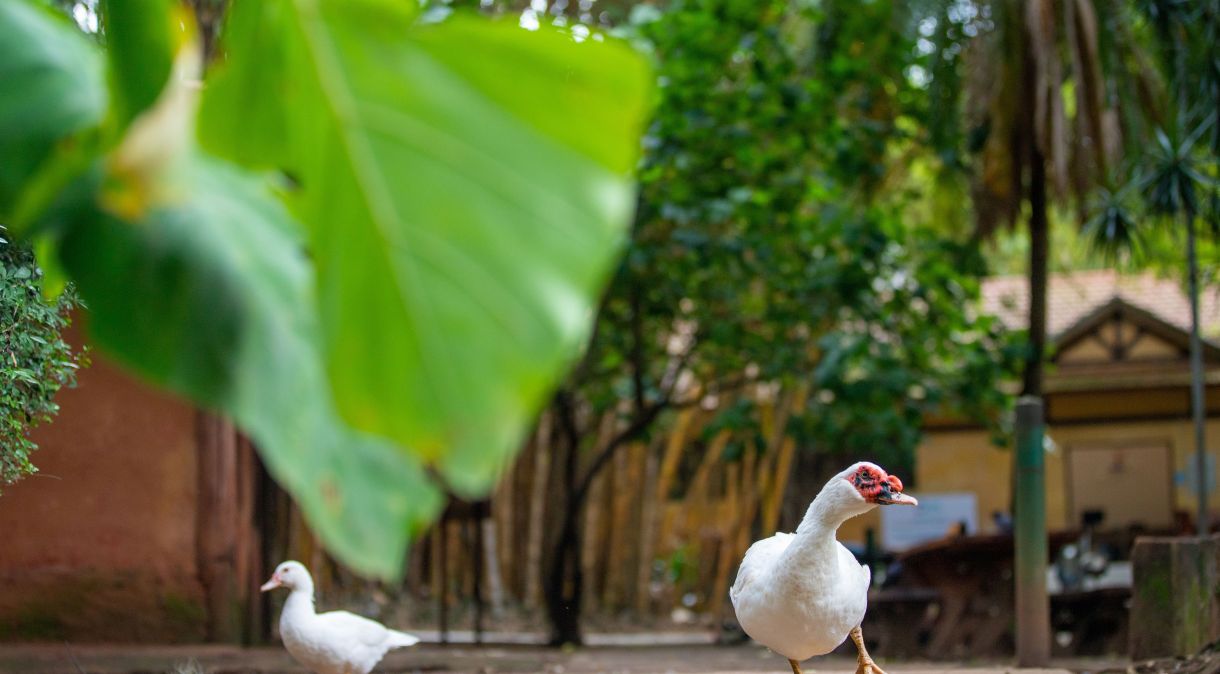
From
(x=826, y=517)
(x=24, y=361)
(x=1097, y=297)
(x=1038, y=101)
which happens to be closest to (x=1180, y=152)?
(x=1038, y=101)

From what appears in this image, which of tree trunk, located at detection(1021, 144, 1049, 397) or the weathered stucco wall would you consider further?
tree trunk, located at detection(1021, 144, 1049, 397)

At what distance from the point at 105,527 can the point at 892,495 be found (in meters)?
4.38

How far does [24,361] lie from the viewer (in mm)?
3867

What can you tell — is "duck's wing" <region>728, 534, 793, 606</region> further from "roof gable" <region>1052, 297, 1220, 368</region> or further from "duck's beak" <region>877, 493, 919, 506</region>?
"roof gable" <region>1052, 297, 1220, 368</region>

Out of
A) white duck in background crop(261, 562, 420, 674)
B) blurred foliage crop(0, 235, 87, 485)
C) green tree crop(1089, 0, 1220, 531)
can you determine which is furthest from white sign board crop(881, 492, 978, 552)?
blurred foliage crop(0, 235, 87, 485)

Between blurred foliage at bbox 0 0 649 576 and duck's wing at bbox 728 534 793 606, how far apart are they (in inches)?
169

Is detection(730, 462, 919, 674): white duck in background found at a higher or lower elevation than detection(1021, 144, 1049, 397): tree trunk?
lower

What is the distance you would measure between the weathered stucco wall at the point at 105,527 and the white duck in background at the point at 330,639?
4.41 feet

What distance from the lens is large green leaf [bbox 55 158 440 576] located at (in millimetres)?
302

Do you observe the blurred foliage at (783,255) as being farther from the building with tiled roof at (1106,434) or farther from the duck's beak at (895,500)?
the building with tiled roof at (1106,434)

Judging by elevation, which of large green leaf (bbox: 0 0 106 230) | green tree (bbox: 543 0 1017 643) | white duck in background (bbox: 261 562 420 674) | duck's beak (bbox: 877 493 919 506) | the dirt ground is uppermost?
green tree (bbox: 543 0 1017 643)

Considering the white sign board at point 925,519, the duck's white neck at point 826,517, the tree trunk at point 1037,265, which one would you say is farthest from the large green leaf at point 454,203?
the white sign board at point 925,519

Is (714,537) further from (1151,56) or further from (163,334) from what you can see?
(163,334)

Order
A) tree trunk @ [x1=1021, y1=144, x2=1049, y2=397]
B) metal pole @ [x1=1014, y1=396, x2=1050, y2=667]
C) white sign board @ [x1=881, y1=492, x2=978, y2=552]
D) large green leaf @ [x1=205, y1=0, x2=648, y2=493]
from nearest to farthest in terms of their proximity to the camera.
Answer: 1. large green leaf @ [x1=205, y1=0, x2=648, y2=493]
2. metal pole @ [x1=1014, y1=396, x2=1050, y2=667]
3. tree trunk @ [x1=1021, y1=144, x2=1049, y2=397]
4. white sign board @ [x1=881, y1=492, x2=978, y2=552]
